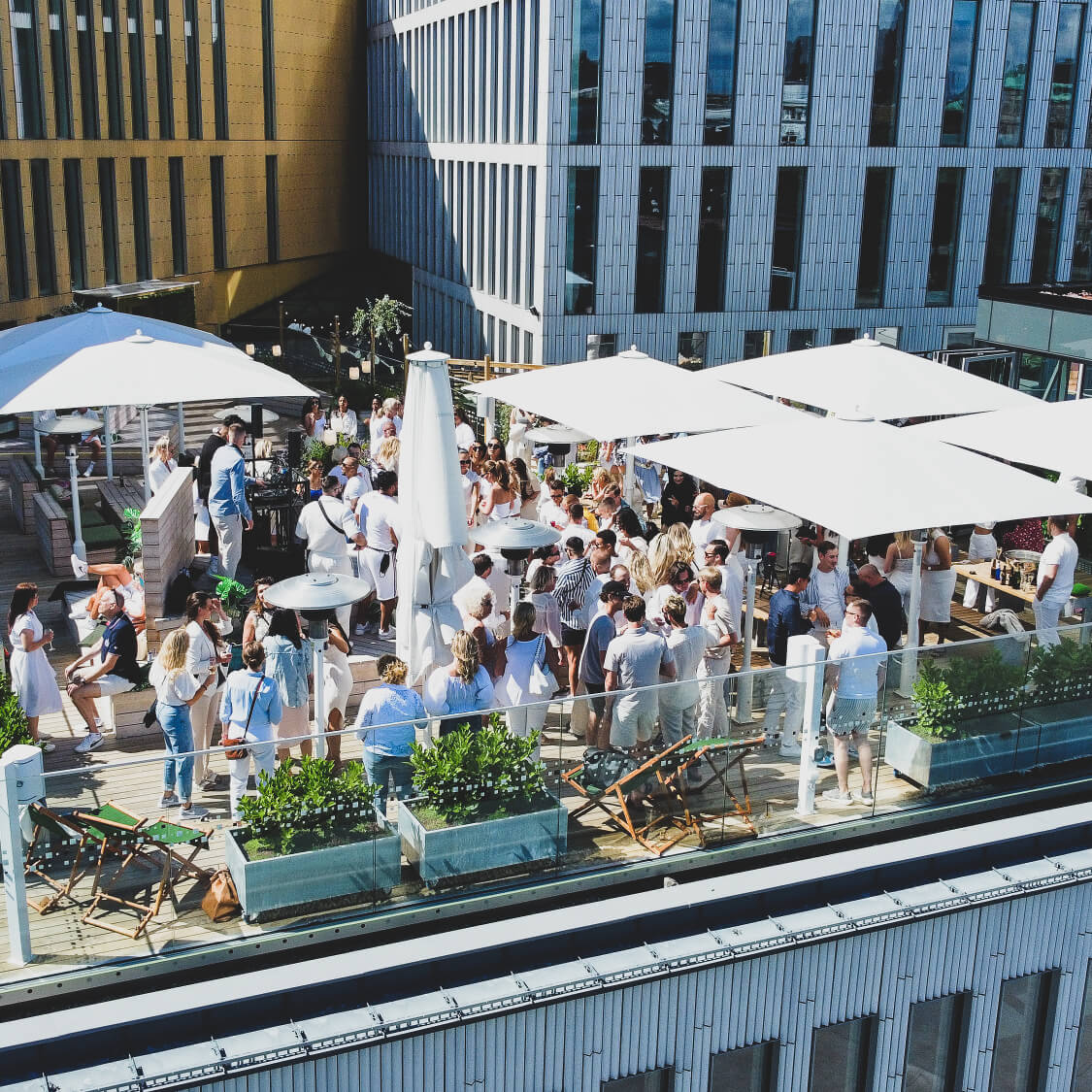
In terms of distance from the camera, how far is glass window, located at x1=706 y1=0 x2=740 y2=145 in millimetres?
29109

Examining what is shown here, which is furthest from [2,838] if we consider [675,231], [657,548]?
[675,231]

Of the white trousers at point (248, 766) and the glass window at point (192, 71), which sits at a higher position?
the glass window at point (192, 71)

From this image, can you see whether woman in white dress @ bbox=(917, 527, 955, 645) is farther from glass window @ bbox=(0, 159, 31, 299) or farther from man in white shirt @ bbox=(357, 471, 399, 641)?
glass window @ bbox=(0, 159, 31, 299)

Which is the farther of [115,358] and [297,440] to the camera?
[297,440]

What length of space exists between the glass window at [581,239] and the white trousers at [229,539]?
17.4m

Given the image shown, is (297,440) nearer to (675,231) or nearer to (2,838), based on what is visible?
(2,838)

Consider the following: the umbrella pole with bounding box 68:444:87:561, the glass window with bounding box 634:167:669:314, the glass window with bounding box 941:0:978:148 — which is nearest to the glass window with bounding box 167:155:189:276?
the glass window with bounding box 634:167:669:314

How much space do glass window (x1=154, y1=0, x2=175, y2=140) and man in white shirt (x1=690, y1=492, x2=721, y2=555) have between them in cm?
3056

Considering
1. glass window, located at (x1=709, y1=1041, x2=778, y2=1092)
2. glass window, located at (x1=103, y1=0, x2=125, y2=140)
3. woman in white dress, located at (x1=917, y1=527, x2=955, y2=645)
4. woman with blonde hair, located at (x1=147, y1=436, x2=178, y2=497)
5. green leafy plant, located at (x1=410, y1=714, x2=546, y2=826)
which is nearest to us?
green leafy plant, located at (x1=410, y1=714, x2=546, y2=826)

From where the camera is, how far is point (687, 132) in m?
29.7

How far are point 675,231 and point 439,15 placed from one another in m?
13.5

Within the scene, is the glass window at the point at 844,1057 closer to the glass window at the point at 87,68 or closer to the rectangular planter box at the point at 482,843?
the rectangular planter box at the point at 482,843

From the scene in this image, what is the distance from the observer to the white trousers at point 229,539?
547 inches

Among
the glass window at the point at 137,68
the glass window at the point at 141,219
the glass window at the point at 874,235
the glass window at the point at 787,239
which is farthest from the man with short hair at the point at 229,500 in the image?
the glass window at the point at 137,68
